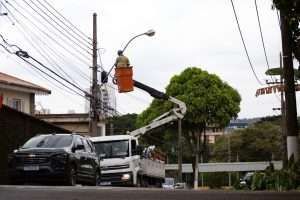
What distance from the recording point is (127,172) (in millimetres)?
26062

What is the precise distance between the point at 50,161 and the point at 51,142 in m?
1.15

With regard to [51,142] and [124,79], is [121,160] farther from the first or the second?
[124,79]

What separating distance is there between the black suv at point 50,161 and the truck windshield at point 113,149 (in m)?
5.19

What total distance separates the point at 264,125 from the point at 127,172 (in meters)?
66.1

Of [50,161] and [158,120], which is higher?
[158,120]

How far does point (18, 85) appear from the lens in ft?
128

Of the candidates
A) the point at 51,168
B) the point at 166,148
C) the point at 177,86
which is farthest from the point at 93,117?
the point at 166,148

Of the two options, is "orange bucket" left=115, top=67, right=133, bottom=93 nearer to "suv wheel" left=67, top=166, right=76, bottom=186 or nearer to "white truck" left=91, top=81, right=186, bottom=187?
"white truck" left=91, top=81, right=186, bottom=187

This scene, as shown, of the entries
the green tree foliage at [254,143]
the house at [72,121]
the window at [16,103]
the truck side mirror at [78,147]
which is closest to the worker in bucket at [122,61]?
the window at [16,103]

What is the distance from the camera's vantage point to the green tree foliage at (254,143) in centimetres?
8762

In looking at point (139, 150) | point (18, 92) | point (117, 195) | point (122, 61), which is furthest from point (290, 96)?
point (18, 92)

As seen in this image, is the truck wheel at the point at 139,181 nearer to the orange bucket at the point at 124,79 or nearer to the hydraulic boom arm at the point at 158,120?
the orange bucket at the point at 124,79

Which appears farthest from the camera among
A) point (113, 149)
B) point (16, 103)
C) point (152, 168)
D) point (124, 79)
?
point (16, 103)

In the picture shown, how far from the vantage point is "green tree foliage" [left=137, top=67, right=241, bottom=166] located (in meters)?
50.4
